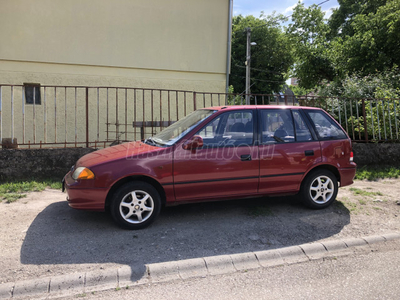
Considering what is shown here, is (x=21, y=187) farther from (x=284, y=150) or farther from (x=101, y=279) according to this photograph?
(x=284, y=150)

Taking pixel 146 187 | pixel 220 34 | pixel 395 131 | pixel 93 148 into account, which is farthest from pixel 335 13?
pixel 146 187

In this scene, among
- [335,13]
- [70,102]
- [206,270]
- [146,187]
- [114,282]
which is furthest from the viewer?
[335,13]

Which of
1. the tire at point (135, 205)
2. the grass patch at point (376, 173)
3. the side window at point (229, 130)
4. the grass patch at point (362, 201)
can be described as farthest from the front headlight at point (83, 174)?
the grass patch at point (376, 173)

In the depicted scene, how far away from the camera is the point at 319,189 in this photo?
4.98 m

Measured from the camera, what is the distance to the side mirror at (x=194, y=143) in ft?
14.0

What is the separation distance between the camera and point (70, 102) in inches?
388

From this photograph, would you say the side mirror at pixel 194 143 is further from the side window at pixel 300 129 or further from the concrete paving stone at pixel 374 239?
the concrete paving stone at pixel 374 239

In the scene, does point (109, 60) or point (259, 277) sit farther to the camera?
point (109, 60)

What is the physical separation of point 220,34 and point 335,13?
16233 millimetres

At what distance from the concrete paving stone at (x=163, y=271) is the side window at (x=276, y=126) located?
227 cm

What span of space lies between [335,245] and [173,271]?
Result: 6.71 feet

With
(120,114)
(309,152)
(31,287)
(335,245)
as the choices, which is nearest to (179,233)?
(31,287)

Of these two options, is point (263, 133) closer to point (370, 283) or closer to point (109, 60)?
point (370, 283)

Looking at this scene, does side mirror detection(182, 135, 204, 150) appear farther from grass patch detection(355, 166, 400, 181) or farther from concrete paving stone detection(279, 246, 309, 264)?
grass patch detection(355, 166, 400, 181)
